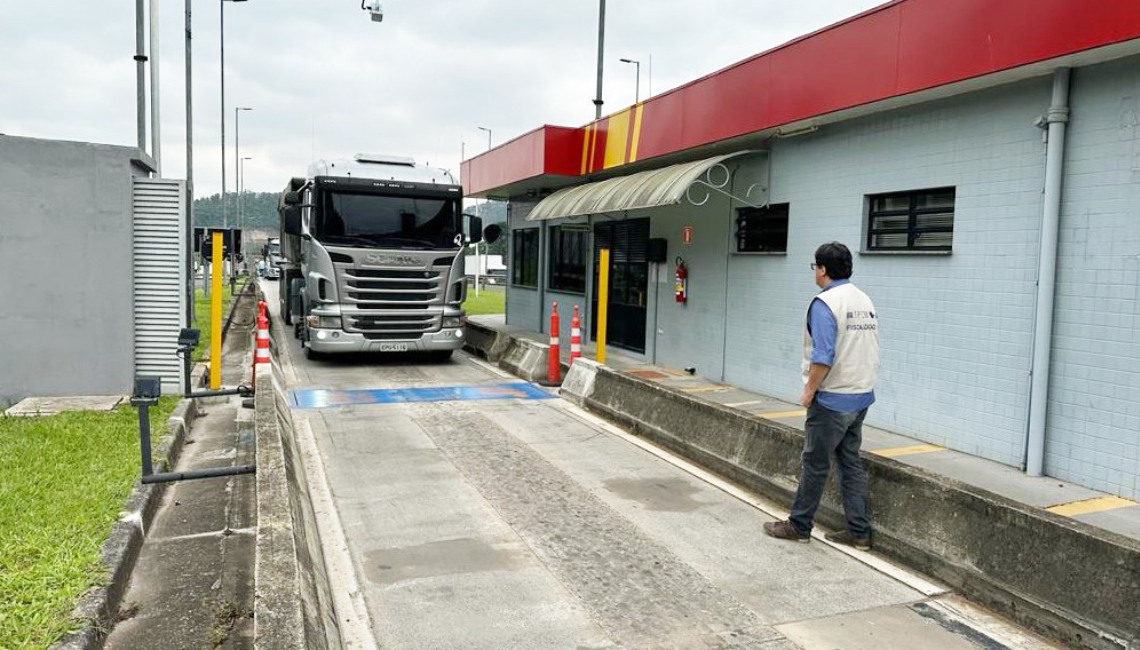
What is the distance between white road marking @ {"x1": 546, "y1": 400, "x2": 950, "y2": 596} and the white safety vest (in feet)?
3.79

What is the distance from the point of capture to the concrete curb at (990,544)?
396 centimetres

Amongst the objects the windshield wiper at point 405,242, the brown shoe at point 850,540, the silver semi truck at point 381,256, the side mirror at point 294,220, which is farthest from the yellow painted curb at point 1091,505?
the side mirror at point 294,220

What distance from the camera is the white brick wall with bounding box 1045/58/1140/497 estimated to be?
6471 millimetres

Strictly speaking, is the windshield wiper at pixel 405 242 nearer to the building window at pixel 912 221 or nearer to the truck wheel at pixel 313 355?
the truck wheel at pixel 313 355

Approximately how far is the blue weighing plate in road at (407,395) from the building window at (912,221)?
193 inches

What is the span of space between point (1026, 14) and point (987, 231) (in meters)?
2.03

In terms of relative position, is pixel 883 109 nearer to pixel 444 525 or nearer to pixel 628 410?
pixel 628 410

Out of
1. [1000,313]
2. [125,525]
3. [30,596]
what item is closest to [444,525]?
[125,525]

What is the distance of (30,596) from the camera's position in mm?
3975

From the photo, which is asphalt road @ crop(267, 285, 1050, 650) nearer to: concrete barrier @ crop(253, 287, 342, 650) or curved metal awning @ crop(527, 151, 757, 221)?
concrete barrier @ crop(253, 287, 342, 650)

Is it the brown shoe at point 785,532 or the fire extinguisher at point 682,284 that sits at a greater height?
the fire extinguisher at point 682,284

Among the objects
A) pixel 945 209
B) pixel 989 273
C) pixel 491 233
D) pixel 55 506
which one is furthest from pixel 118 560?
pixel 491 233

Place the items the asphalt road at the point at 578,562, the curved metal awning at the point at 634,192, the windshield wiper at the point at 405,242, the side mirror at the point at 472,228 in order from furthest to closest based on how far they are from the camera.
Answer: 1. the side mirror at the point at 472,228
2. the windshield wiper at the point at 405,242
3. the curved metal awning at the point at 634,192
4. the asphalt road at the point at 578,562

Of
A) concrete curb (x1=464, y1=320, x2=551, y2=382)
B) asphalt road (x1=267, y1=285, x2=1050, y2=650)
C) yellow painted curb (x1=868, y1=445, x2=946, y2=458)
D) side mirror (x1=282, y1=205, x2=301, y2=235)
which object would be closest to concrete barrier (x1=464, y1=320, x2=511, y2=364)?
concrete curb (x1=464, y1=320, x2=551, y2=382)
